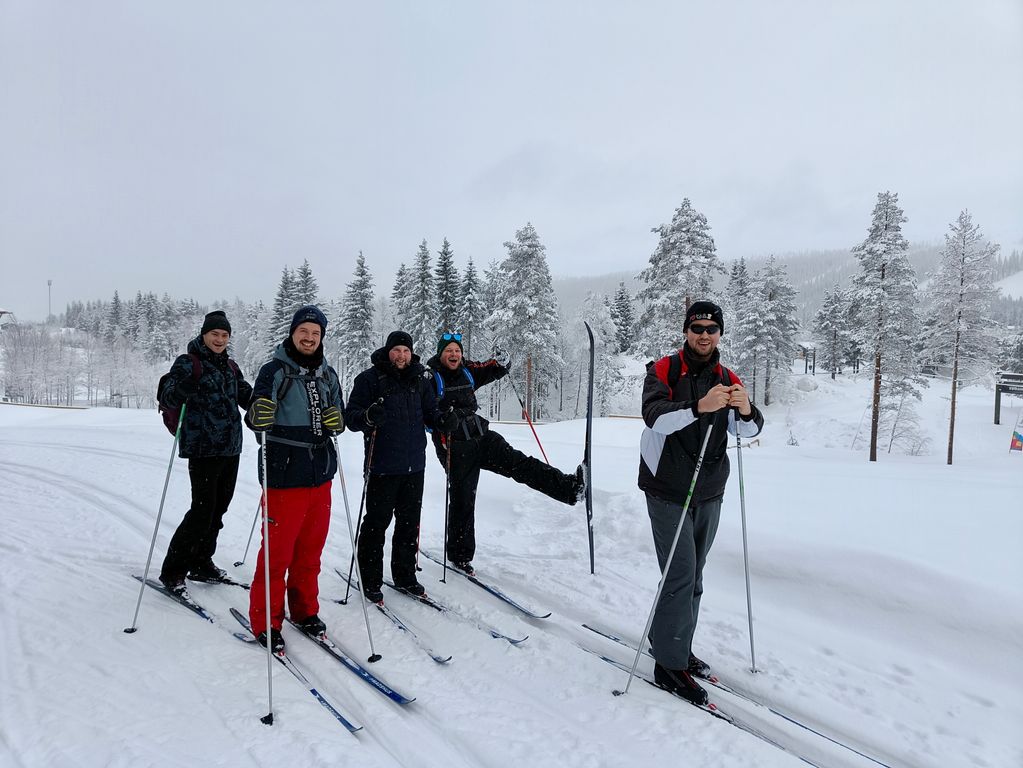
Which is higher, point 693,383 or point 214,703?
point 693,383

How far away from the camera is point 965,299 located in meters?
23.2

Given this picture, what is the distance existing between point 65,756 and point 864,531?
6.37 metres

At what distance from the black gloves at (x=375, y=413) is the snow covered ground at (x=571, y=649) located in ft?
5.36

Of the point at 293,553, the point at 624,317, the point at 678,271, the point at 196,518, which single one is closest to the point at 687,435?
the point at 293,553

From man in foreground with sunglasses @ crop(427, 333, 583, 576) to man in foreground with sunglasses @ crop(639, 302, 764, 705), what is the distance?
6.07 ft

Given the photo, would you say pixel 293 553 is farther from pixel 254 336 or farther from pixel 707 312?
pixel 254 336

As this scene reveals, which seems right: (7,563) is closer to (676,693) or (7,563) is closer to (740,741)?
(676,693)

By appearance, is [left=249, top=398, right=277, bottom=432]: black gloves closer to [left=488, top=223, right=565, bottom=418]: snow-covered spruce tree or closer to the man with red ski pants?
the man with red ski pants

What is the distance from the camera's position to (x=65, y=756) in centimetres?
263

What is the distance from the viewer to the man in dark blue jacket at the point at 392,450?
4484 mm

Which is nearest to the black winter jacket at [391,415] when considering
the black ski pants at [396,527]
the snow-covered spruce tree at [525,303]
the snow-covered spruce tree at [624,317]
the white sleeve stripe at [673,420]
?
the black ski pants at [396,527]

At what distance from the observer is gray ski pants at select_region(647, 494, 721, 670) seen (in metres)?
3.39

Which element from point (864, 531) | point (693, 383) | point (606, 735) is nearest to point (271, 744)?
point (606, 735)

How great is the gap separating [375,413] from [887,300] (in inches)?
1008
